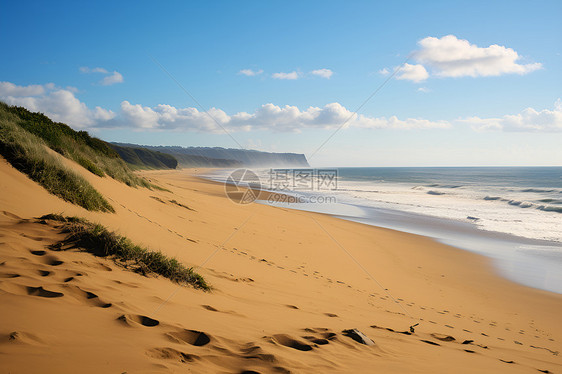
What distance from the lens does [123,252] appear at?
433 cm

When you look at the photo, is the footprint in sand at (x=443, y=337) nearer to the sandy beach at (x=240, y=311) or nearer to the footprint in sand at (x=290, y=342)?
the sandy beach at (x=240, y=311)

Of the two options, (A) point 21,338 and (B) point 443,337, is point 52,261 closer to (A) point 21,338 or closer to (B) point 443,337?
(A) point 21,338

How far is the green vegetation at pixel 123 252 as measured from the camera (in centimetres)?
421

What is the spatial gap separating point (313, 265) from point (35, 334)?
6.88 m

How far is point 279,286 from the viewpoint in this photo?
5895mm

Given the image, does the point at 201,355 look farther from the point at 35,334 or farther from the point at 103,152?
the point at 103,152

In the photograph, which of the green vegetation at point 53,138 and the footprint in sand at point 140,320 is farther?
the green vegetation at point 53,138

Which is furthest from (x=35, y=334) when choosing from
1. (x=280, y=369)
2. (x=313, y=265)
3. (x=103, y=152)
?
(x=103, y=152)

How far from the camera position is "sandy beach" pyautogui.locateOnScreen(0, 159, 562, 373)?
227 cm

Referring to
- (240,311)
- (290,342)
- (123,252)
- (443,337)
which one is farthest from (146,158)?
(290,342)

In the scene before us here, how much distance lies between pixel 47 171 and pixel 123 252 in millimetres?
3844

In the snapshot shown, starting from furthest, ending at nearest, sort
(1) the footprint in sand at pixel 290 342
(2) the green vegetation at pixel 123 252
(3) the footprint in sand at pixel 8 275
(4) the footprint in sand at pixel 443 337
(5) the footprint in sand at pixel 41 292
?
(4) the footprint in sand at pixel 443 337
(2) the green vegetation at pixel 123 252
(1) the footprint in sand at pixel 290 342
(3) the footprint in sand at pixel 8 275
(5) the footprint in sand at pixel 41 292

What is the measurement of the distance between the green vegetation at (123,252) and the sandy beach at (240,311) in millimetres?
186

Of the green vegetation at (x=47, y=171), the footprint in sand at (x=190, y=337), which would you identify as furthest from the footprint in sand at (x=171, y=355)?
the green vegetation at (x=47, y=171)
